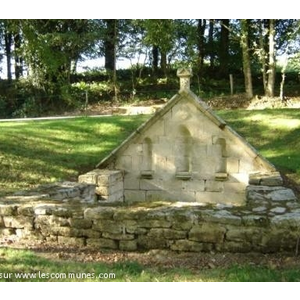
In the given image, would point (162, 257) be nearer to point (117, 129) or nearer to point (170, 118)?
point (170, 118)

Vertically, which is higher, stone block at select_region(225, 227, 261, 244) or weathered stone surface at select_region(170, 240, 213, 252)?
stone block at select_region(225, 227, 261, 244)

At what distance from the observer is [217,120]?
31.0 ft

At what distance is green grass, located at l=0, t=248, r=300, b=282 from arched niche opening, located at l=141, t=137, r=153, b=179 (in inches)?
191

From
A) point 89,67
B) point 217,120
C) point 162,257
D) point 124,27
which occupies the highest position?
point 124,27

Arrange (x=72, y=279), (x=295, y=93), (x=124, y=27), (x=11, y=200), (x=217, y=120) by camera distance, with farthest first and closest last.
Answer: (x=124, y=27) → (x=295, y=93) → (x=217, y=120) → (x=11, y=200) → (x=72, y=279)

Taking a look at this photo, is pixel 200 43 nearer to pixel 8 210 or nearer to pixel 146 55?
pixel 146 55

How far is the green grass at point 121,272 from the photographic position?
4562 mm

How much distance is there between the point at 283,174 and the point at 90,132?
6.56 m

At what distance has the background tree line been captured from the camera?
25.0 m

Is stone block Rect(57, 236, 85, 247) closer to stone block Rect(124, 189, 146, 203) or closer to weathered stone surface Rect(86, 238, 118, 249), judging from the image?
weathered stone surface Rect(86, 238, 118, 249)

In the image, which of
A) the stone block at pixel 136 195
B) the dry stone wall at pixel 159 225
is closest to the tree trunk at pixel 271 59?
the stone block at pixel 136 195

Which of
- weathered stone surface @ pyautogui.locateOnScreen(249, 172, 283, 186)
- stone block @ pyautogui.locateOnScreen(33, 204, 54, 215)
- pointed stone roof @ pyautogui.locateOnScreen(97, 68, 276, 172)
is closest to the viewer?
stone block @ pyautogui.locateOnScreen(33, 204, 54, 215)

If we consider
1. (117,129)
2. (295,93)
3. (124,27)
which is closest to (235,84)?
(295,93)

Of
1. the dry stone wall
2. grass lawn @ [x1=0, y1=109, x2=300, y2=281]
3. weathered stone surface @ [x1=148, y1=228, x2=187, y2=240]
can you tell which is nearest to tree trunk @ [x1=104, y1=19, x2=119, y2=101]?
grass lawn @ [x1=0, y1=109, x2=300, y2=281]
